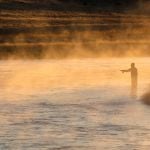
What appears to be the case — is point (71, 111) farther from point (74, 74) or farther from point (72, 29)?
point (72, 29)

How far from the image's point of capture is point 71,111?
3100 centimetres

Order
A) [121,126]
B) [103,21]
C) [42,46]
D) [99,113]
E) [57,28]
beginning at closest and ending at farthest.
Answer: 1. [121,126]
2. [99,113]
3. [42,46]
4. [57,28]
5. [103,21]

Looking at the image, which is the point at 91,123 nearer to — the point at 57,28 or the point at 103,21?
the point at 57,28

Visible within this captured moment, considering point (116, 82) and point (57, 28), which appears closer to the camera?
point (116, 82)

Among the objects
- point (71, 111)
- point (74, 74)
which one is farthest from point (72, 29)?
point (71, 111)

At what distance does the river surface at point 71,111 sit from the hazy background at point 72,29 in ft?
49.8

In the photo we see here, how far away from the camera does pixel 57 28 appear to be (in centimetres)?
7425

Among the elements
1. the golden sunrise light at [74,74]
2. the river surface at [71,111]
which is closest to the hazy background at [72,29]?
the golden sunrise light at [74,74]

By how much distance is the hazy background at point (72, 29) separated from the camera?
220 ft

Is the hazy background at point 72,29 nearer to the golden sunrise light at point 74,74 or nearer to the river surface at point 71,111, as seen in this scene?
the golden sunrise light at point 74,74

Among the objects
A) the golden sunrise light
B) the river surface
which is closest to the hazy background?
the golden sunrise light

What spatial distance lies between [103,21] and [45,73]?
30299 mm

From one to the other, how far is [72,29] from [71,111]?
43324 millimetres

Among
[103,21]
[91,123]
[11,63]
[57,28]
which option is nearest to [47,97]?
[91,123]
